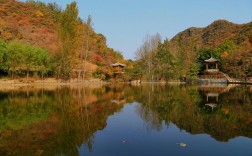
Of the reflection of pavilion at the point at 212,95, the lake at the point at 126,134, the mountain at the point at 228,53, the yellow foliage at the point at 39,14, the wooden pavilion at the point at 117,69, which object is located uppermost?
the yellow foliage at the point at 39,14

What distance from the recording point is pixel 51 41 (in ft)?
224

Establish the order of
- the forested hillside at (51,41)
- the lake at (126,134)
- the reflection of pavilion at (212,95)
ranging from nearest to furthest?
the lake at (126,134)
the reflection of pavilion at (212,95)
the forested hillside at (51,41)

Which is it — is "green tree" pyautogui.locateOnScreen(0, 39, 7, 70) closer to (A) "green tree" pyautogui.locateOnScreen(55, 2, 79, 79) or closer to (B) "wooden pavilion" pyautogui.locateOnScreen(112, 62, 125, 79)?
(A) "green tree" pyautogui.locateOnScreen(55, 2, 79, 79)

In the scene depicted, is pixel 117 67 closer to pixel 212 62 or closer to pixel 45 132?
pixel 212 62

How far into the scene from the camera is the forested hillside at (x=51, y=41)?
4359 centimetres

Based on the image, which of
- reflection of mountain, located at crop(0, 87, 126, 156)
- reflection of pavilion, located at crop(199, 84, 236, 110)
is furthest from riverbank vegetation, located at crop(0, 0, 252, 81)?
reflection of mountain, located at crop(0, 87, 126, 156)

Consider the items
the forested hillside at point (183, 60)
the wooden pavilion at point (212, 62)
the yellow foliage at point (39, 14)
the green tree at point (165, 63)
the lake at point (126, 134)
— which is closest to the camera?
the lake at point (126, 134)

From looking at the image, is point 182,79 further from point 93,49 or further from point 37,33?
point 37,33

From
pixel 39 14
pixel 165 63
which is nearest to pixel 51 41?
pixel 39 14

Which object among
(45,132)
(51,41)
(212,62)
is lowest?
(45,132)

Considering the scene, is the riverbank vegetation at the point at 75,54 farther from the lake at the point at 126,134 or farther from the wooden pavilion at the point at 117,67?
the lake at the point at 126,134

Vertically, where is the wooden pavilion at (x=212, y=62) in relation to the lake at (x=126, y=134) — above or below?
above

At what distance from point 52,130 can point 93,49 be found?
6503 cm

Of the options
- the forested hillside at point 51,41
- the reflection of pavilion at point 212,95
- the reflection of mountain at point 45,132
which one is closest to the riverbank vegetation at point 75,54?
the forested hillside at point 51,41
